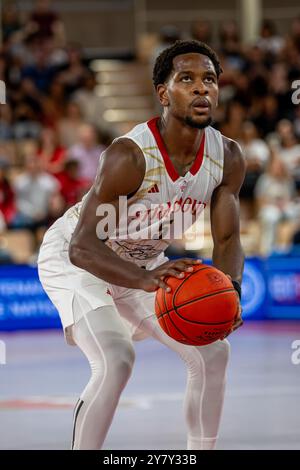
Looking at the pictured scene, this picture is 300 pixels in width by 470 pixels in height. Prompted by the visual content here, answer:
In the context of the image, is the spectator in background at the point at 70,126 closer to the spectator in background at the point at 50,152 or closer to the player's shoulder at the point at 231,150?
the spectator in background at the point at 50,152

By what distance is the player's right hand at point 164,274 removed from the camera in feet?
15.0

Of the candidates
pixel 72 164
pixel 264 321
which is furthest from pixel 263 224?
pixel 72 164

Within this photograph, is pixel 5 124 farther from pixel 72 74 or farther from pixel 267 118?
pixel 267 118

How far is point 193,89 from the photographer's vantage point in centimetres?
474

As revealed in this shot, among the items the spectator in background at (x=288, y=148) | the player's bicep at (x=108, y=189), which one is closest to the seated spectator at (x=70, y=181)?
the spectator in background at (x=288, y=148)

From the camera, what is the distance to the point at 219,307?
454 centimetres

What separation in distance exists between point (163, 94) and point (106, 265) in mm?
870

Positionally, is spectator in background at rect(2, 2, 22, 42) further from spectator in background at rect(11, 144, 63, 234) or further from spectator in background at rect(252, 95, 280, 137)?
spectator in background at rect(252, 95, 280, 137)

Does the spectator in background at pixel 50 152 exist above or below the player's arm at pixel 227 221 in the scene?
below

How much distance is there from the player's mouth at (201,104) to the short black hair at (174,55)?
0.23 m

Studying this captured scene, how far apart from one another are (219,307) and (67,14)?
1419 cm

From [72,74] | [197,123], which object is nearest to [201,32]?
[72,74]

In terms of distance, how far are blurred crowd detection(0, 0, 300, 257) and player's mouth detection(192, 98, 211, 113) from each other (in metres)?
7.40

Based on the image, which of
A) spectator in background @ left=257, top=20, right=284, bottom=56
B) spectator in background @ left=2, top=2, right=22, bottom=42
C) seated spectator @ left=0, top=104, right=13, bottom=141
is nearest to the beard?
seated spectator @ left=0, top=104, right=13, bottom=141
